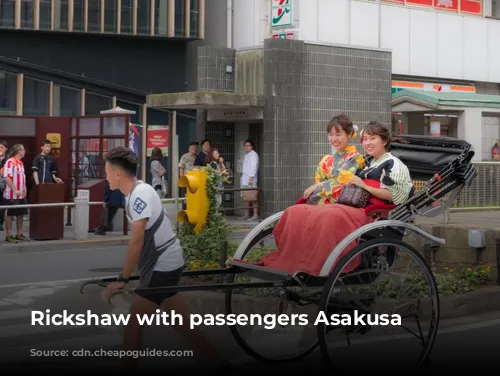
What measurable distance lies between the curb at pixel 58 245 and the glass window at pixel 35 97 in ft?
51.2

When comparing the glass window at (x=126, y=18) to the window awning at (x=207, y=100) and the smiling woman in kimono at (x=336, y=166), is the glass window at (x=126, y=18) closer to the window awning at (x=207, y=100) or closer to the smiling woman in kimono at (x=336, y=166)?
the window awning at (x=207, y=100)

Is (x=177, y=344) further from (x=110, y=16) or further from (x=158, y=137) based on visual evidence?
(x=158, y=137)

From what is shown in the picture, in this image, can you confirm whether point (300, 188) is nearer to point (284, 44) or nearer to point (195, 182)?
point (284, 44)

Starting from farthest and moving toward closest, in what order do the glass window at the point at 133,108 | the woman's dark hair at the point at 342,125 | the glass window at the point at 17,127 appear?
the glass window at the point at 133,108, the glass window at the point at 17,127, the woman's dark hair at the point at 342,125

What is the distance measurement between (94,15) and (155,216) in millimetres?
29302

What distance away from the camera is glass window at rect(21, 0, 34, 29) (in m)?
33.2

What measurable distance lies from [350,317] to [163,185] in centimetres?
1973

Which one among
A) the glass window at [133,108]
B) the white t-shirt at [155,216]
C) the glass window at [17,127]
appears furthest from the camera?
the glass window at [133,108]

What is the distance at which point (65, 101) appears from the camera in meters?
33.4

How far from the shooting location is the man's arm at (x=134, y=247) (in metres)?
5.92

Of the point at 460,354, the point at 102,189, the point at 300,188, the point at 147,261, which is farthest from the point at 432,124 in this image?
the point at 147,261

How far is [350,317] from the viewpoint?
6.89 metres

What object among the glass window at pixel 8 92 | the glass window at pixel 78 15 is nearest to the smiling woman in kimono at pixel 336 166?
the glass window at pixel 8 92

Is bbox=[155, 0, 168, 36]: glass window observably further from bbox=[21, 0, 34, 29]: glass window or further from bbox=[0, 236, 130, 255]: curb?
bbox=[0, 236, 130, 255]: curb
